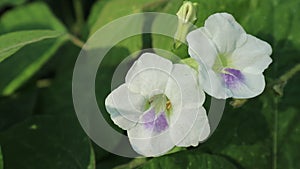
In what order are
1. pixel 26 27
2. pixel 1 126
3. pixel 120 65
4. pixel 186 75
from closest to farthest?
pixel 186 75 → pixel 120 65 → pixel 1 126 → pixel 26 27

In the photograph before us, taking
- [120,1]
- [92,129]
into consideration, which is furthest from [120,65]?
[120,1]

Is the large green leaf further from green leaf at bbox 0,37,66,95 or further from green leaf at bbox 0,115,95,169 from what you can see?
green leaf at bbox 0,115,95,169

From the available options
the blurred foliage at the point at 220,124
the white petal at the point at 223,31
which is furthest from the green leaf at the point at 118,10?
the white petal at the point at 223,31

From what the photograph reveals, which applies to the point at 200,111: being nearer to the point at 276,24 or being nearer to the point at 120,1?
the point at 276,24

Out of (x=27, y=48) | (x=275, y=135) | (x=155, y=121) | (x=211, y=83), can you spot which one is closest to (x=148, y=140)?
(x=155, y=121)

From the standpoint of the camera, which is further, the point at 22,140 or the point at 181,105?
the point at 22,140

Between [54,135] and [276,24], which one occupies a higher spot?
[276,24]

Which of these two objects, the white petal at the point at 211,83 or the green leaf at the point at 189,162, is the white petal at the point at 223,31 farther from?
the green leaf at the point at 189,162
